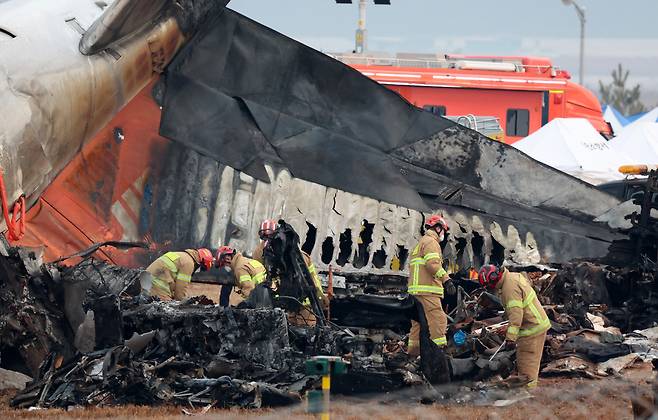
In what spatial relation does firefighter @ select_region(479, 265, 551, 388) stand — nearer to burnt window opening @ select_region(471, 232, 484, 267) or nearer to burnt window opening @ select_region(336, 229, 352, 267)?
burnt window opening @ select_region(336, 229, 352, 267)

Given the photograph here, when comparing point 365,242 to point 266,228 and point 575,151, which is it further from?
point 575,151

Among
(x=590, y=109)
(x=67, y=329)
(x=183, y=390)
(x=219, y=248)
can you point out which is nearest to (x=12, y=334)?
(x=67, y=329)

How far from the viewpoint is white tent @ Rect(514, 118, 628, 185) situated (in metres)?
25.7

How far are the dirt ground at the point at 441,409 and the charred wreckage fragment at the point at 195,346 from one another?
0.83ft

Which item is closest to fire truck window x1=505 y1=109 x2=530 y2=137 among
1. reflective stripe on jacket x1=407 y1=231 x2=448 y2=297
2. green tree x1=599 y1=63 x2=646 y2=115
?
reflective stripe on jacket x1=407 y1=231 x2=448 y2=297

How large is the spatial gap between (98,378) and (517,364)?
4.40 meters

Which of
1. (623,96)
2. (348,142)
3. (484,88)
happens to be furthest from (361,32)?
(623,96)

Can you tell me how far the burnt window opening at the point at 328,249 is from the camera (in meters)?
15.4

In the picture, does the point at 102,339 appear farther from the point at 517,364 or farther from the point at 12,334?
the point at 517,364

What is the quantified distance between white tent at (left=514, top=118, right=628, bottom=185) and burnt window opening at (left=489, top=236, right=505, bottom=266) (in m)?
9.69

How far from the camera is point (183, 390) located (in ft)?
34.3

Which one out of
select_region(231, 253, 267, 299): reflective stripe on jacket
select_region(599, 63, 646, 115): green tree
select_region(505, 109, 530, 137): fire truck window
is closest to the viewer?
select_region(231, 253, 267, 299): reflective stripe on jacket

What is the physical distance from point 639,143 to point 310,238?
52.2 feet

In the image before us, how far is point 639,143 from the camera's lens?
2891 centimetres
